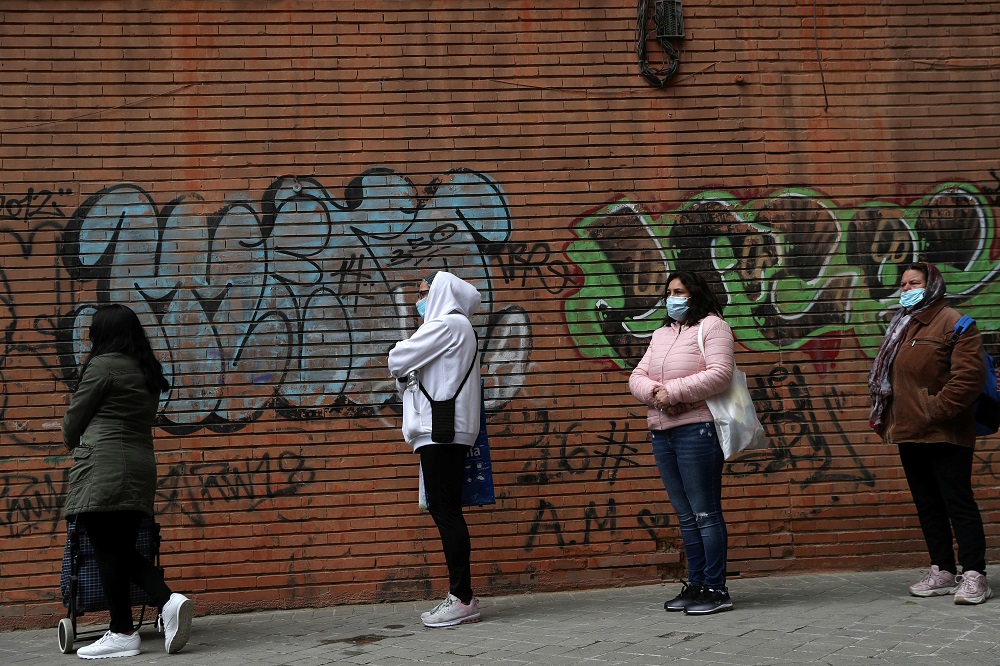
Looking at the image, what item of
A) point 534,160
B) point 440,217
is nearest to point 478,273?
point 440,217

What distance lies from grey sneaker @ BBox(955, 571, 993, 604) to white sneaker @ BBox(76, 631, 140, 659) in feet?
14.2

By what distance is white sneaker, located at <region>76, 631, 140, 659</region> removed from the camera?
5098 millimetres

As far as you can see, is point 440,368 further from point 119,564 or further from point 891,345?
point 891,345

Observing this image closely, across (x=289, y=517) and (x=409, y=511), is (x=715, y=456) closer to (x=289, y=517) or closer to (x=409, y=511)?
(x=409, y=511)

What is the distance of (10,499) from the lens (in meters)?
6.16

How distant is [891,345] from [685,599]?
1878 mm

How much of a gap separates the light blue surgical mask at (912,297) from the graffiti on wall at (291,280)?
2.10m

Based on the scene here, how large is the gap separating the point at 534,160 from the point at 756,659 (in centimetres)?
353

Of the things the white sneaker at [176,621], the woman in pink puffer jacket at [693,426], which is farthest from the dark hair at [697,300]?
the white sneaker at [176,621]

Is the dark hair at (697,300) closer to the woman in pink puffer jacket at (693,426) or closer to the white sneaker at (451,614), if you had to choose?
the woman in pink puffer jacket at (693,426)

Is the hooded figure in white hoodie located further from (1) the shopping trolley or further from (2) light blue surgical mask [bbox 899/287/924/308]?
(2) light blue surgical mask [bbox 899/287/924/308]

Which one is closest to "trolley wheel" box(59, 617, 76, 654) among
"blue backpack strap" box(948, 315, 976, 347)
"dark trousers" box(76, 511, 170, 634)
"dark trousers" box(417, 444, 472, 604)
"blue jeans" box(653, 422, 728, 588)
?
"dark trousers" box(76, 511, 170, 634)

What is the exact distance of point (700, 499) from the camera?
5.47 m

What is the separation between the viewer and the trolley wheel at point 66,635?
207 inches
